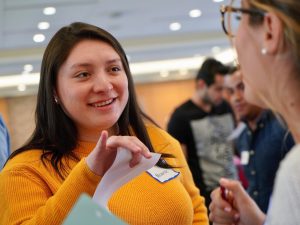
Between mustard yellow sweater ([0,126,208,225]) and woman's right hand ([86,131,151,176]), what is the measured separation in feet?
0.09

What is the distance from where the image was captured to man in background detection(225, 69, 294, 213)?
2738 mm

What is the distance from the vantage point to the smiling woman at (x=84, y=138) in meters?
1.38

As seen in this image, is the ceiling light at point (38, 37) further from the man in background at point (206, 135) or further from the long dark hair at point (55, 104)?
the long dark hair at point (55, 104)

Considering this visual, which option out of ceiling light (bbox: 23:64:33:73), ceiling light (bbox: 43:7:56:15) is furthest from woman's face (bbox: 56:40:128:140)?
ceiling light (bbox: 23:64:33:73)

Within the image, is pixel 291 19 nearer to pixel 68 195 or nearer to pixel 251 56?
pixel 251 56

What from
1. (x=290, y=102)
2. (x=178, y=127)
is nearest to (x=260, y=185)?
(x=178, y=127)

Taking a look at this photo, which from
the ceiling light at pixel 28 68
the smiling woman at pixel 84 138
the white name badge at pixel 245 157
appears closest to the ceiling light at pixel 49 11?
the ceiling light at pixel 28 68

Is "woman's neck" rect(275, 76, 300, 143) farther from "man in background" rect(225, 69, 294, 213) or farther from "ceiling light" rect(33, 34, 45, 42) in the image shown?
"ceiling light" rect(33, 34, 45, 42)

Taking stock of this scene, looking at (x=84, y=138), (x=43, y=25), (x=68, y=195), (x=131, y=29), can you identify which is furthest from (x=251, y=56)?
(x=131, y=29)

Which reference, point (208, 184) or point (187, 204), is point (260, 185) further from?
point (187, 204)

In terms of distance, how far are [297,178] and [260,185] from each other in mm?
2133

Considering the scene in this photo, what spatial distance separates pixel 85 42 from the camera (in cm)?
161

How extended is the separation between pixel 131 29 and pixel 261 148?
7448 mm

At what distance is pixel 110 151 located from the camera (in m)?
1.15
